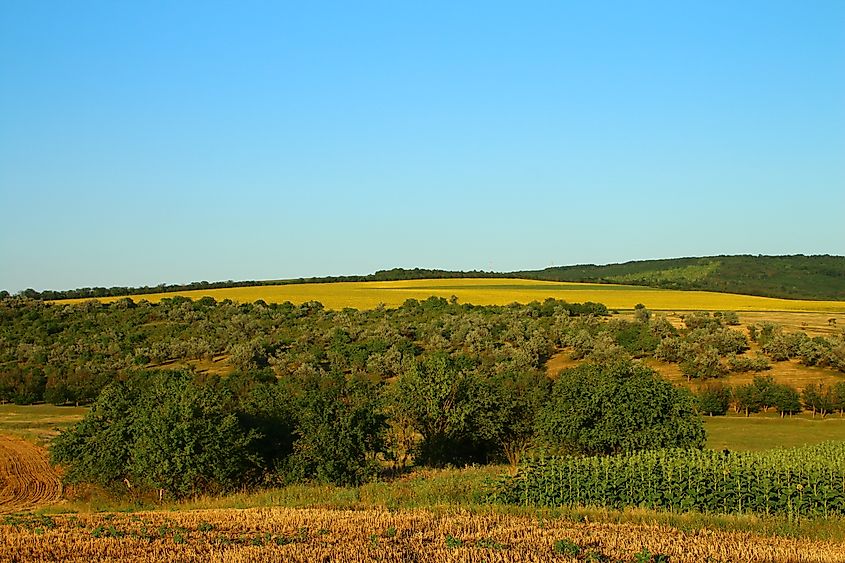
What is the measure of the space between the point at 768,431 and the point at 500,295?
2187 inches

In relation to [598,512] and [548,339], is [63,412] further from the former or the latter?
[598,512]

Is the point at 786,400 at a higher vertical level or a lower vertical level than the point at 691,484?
lower

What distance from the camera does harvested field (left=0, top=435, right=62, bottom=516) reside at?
3588cm

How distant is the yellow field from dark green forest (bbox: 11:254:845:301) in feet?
26.5

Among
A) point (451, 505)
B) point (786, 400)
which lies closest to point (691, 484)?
point (451, 505)

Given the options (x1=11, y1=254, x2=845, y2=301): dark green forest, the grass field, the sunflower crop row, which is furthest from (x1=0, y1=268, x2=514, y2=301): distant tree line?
the sunflower crop row

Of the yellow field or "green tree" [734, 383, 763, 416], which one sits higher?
the yellow field

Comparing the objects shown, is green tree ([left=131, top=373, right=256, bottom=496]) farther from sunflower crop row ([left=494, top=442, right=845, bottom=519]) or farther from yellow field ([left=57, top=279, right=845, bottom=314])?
yellow field ([left=57, top=279, right=845, bottom=314])

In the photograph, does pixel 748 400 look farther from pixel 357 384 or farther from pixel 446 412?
pixel 357 384

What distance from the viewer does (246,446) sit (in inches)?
1361

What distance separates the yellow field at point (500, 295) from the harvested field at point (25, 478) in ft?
177

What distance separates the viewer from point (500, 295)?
108 metres

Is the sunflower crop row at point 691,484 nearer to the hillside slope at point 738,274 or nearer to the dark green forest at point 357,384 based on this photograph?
the dark green forest at point 357,384

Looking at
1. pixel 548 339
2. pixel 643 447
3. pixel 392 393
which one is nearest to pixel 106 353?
pixel 548 339
